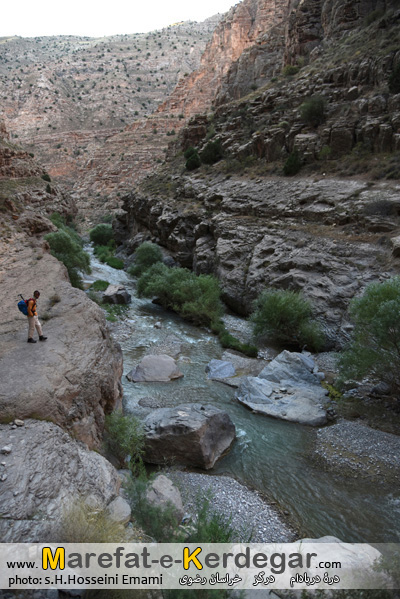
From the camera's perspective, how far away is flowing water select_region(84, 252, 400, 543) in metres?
6.24

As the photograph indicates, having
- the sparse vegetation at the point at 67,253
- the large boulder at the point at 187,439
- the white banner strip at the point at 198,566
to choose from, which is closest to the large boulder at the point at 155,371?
the large boulder at the point at 187,439

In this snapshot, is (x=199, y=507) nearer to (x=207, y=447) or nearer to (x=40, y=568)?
(x=207, y=447)

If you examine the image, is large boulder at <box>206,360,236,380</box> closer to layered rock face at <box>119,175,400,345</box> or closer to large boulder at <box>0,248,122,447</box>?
large boulder at <box>0,248,122,447</box>

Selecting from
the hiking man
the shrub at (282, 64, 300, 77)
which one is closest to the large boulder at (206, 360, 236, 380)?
the hiking man

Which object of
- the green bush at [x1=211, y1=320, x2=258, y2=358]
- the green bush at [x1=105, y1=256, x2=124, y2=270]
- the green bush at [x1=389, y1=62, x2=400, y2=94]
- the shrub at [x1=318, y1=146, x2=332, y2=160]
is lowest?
the green bush at [x1=105, y1=256, x2=124, y2=270]

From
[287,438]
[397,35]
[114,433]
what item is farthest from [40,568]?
[397,35]

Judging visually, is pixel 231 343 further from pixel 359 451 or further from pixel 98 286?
pixel 98 286

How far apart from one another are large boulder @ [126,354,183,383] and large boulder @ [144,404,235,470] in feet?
11.9

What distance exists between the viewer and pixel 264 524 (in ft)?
20.3

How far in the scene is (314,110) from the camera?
77.3ft

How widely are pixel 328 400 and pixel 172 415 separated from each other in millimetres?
5153

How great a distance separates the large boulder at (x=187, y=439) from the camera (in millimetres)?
7852

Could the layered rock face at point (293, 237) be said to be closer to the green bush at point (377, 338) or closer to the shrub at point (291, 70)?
the green bush at point (377, 338)

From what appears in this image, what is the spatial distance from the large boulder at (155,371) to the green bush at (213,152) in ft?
79.2
